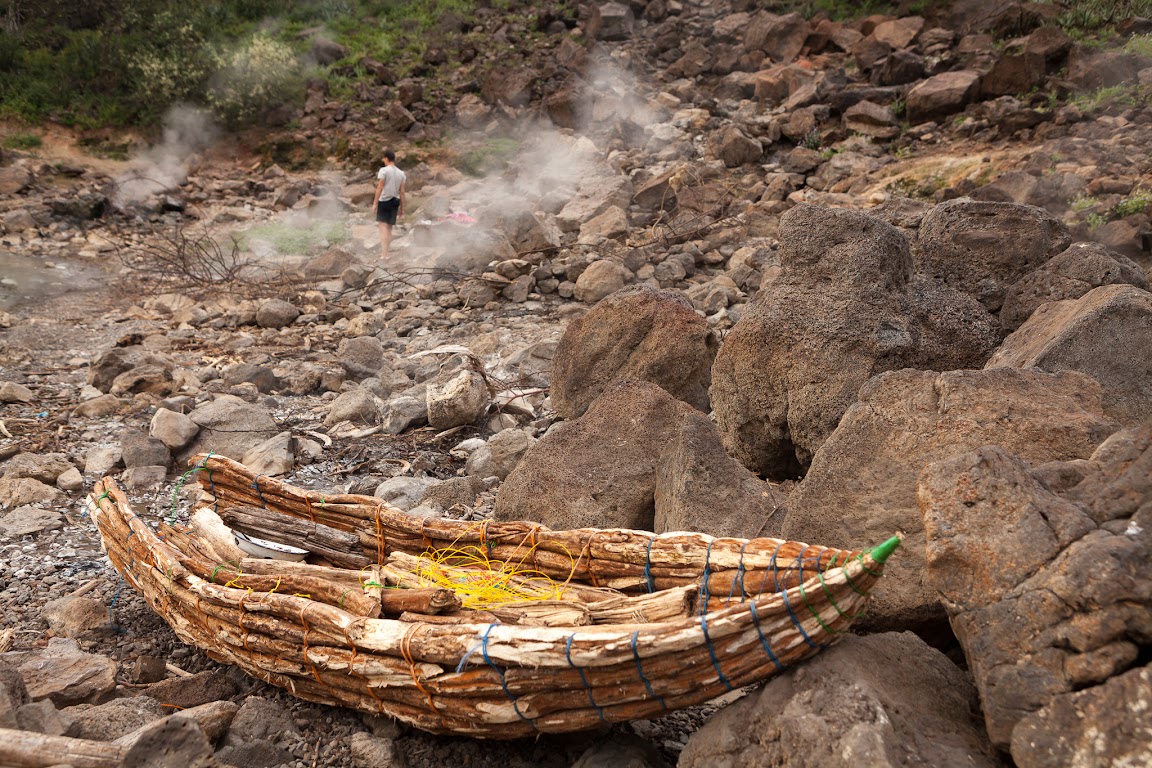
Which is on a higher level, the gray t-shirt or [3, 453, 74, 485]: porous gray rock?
[3, 453, 74, 485]: porous gray rock

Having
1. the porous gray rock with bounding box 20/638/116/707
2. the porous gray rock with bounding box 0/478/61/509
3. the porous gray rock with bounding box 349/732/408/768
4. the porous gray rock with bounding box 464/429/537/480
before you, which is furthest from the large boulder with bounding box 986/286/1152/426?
the porous gray rock with bounding box 0/478/61/509

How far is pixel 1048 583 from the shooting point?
84.0 inches

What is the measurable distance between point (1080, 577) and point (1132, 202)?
657cm

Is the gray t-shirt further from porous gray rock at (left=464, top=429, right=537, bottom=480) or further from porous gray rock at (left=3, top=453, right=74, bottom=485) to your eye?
porous gray rock at (left=464, top=429, right=537, bottom=480)

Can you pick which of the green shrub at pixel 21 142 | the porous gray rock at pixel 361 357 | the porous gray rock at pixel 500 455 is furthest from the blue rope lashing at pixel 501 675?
the green shrub at pixel 21 142

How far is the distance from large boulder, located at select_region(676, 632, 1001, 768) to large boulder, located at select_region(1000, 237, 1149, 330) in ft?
8.70

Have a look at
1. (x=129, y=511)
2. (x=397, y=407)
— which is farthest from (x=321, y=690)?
(x=397, y=407)

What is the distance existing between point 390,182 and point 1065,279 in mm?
8973

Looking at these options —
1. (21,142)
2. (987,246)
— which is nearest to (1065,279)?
(987,246)

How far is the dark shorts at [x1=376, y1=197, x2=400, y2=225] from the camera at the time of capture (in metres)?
11.7

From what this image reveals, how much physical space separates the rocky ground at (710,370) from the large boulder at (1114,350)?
0.01 m

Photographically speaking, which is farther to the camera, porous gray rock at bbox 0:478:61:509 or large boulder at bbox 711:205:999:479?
porous gray rock at bbox 0:478:61:509

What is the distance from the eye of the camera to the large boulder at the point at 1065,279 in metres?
4.48

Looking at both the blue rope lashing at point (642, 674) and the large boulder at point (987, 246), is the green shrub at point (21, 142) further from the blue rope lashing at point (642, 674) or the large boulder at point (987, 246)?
the blue rope lashing at point (642, 674)
